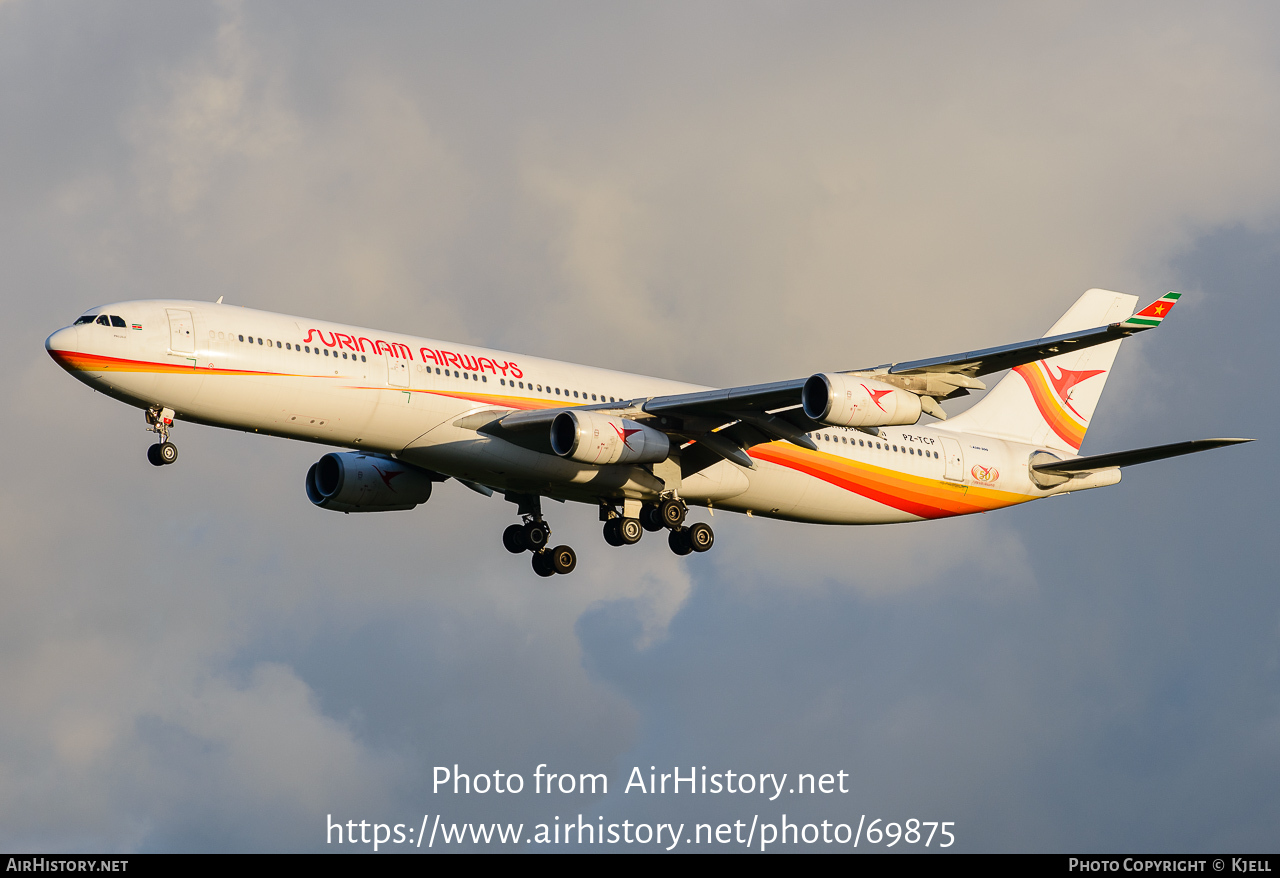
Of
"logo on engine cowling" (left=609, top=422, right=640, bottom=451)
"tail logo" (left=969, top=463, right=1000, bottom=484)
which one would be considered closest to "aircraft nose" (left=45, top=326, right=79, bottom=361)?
"logo on engine cowling" (left=609, top=422, right=640, bottom=451)

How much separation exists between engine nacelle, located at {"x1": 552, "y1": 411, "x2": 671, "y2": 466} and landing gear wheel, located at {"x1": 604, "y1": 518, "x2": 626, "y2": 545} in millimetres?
4136

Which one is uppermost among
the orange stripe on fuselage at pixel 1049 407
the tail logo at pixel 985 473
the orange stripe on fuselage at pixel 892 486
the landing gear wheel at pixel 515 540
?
the orange stripe on fuselage at pixel 1049 407

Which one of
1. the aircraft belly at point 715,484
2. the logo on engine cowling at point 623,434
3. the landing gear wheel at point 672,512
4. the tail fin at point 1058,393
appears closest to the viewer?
the logo on engine cowling at point 623,434

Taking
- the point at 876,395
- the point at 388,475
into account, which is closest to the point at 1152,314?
the point at 876,395

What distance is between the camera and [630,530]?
149ft

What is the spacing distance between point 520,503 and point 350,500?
562 cm

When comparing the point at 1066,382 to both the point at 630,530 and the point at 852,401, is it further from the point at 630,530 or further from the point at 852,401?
the point at 630,530

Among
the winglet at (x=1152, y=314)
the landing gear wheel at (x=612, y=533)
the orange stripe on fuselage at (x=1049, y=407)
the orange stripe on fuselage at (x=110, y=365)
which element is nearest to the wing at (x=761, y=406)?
the winglet at (x=1152, y=314)

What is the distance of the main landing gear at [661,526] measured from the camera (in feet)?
149

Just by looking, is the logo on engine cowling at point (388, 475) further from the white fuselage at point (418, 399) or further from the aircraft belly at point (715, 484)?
the aircraft belly at point (715, 484)

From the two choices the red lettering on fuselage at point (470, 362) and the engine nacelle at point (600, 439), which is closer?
the engine nacelle at point (600, 439)

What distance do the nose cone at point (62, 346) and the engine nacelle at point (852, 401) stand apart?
61.9ft

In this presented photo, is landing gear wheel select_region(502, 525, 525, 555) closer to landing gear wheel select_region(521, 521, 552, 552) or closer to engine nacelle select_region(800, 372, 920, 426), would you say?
landing gear wheel select_region(521, 521, 552, 552)

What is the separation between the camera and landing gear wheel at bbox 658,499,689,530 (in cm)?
4519
